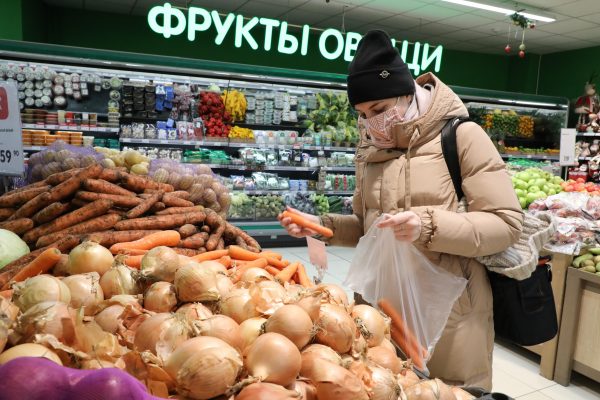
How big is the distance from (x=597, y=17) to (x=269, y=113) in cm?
602

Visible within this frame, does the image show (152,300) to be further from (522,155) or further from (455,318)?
(522,155)

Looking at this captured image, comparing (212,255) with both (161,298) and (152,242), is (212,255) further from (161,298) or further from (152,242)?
(161,298)

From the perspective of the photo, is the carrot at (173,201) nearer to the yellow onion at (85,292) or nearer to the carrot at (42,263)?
the carrot at (42,263)

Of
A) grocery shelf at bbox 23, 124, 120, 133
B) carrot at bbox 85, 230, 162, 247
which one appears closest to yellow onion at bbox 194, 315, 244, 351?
carrot at bbox 85, 230, 162, 247

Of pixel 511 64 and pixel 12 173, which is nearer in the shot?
pixel 12 173

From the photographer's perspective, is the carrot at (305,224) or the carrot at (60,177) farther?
the carrot at (60,177)

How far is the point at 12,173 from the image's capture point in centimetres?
255

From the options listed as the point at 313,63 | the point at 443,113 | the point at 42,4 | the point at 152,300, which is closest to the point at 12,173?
the point at 152,300

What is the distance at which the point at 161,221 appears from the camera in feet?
7.27

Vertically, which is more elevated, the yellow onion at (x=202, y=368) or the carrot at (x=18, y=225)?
the yellow onion at (x=202, y=368)

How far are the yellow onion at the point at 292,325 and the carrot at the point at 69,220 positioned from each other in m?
1.46

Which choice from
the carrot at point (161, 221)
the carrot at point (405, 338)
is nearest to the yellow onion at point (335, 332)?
the carrot at point (405, 338)

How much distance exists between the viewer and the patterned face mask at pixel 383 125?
1.64 m

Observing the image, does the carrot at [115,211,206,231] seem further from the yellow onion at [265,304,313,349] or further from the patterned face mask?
the yellow onion at [265,304,313,349]
